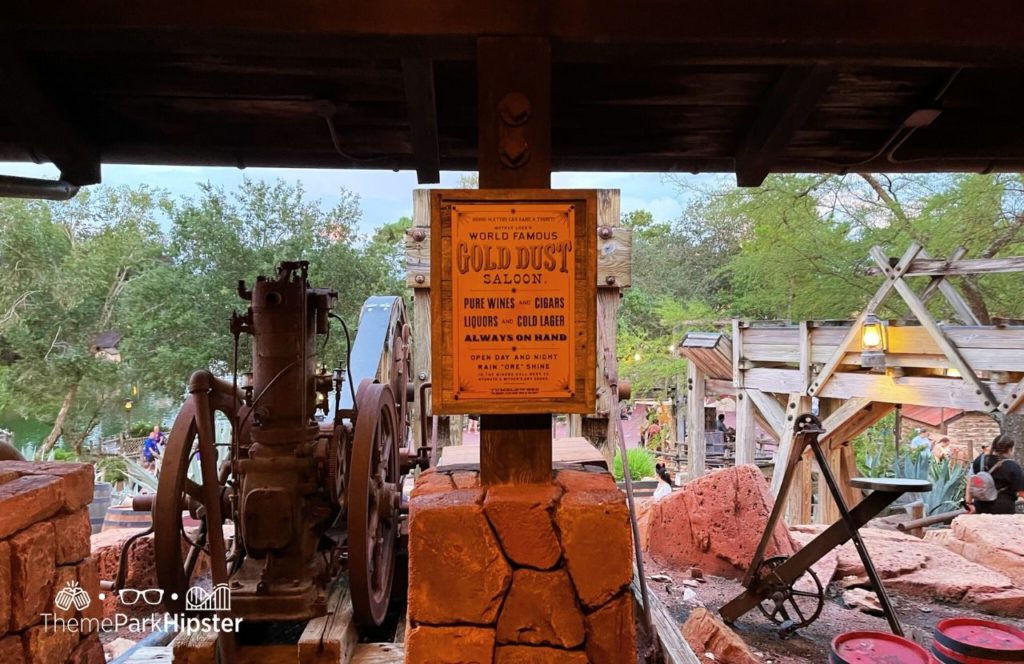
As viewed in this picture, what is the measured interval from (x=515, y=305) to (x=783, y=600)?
11.5ft

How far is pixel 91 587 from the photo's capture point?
8.44 ft

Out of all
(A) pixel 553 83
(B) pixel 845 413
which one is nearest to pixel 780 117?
(A) pixel 553 83

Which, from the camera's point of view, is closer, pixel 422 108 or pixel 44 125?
pixel 422 108

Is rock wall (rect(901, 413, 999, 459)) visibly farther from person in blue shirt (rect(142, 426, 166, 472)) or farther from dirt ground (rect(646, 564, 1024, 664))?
person in blue shirt (rect(142, 426, 166, 472))

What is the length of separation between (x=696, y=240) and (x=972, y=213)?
31.9 feet

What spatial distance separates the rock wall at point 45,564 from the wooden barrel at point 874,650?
3103mm

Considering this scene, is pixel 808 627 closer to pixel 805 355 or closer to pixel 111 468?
pixel 805 355

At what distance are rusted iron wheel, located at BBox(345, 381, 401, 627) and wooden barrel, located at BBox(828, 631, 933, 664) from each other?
7.22 feet

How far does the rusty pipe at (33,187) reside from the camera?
2525 mm

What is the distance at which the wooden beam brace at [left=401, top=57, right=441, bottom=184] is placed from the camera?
1951mm

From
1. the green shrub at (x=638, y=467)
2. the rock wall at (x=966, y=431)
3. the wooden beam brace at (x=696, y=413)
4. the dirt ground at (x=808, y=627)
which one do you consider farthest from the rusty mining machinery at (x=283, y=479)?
the rock wall at (x=966, y=431)

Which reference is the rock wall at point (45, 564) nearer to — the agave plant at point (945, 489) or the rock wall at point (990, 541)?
the rock wall at point (990, 541)

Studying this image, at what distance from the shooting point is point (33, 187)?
101 inches

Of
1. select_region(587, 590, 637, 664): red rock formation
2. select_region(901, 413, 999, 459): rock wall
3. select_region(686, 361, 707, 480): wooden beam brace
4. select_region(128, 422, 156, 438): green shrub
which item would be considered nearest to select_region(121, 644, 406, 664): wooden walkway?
select_region(587, 590, 637, 664): red rock formation
